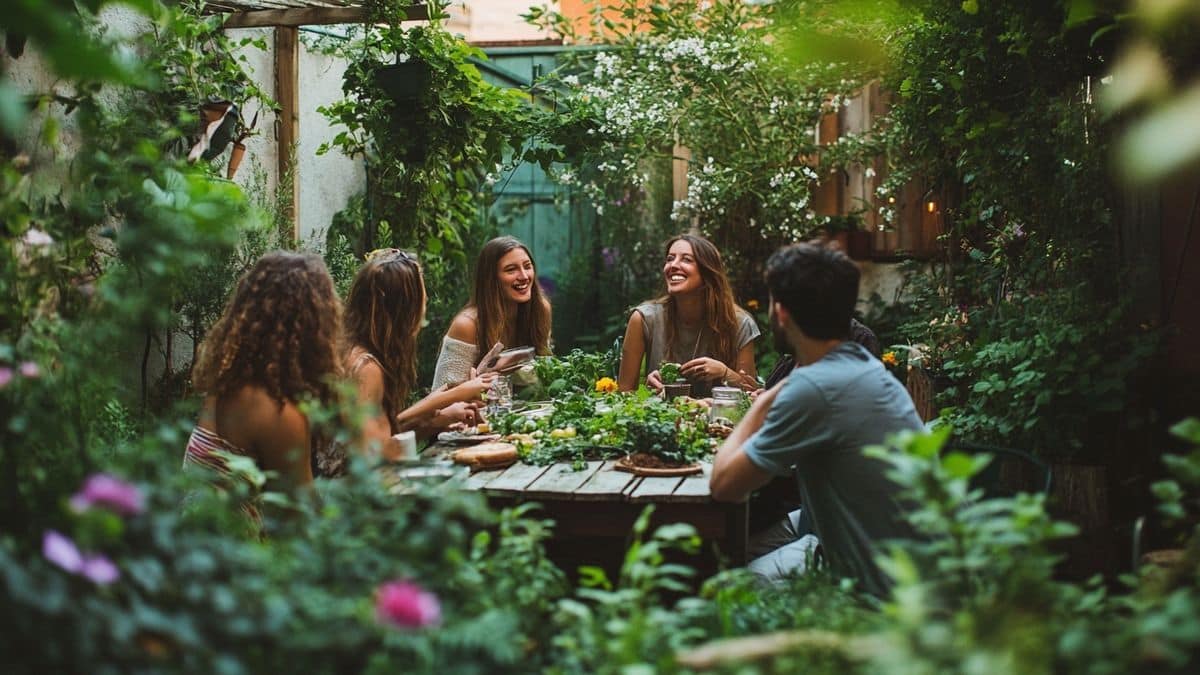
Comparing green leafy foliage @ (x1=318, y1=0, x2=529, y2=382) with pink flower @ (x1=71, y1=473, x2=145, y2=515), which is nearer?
pink flower @ (x1=71, y1=473, x2=145, y2=515)

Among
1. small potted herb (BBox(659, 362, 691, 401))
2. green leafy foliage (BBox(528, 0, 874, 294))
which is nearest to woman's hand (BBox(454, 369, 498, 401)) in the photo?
small potted herb (BBox(659, 362, 691, 401))

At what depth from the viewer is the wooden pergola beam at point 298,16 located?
5.08 meters

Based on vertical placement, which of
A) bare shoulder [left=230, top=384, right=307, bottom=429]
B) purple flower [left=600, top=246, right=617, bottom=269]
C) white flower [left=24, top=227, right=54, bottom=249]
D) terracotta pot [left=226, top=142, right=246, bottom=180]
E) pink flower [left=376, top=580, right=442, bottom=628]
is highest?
terracotta pot [left=226, top=142, right=246, bottom=180]

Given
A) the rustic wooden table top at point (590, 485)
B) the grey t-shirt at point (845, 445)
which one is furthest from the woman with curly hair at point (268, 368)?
the grey t-shirt at point (845, 445)

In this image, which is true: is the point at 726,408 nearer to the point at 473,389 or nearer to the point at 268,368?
the point at 473,389

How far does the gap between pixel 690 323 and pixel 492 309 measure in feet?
3.32

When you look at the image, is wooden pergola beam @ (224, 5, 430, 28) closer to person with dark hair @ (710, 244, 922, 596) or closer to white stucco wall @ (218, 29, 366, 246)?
white stucco wall @ (218, 29, 366, 246)

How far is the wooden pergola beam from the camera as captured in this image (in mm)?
5078

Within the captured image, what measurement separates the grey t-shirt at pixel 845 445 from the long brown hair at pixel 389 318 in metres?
1.49

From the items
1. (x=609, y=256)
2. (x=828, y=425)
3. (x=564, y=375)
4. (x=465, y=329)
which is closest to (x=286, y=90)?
(x=465, y=329)

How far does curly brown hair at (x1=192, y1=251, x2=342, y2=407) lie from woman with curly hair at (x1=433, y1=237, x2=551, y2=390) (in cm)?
183

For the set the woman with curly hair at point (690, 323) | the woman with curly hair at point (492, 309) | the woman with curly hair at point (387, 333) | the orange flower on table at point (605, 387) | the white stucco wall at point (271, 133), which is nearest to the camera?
the woman with curly hair at point (387, 333)

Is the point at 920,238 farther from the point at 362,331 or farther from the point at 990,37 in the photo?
the point at 362,331

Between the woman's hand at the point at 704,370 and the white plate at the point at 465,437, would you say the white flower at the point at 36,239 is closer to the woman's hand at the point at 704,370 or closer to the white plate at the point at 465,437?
the white plate at the point at 465,437
